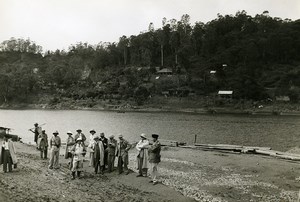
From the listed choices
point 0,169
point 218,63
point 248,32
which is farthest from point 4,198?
point 248,32

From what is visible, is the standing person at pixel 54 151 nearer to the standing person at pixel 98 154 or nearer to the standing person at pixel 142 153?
the standing person at pixel 98 154

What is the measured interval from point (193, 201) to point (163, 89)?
91.1 meters

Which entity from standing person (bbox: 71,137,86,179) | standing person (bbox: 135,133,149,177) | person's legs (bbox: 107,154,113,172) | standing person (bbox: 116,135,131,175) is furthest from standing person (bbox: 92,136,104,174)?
standing person (bbox: 135,133,149,177)

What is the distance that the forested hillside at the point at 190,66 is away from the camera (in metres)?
99.2

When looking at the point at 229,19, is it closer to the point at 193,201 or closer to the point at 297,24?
the point at 297,24

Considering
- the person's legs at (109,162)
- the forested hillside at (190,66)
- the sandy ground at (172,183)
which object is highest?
the forested hillside at (190,66)

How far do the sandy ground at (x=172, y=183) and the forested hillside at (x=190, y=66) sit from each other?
7360cm

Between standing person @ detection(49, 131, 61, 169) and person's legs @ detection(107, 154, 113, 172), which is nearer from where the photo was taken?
person's legs @ detection(107, 154, 113, 172)

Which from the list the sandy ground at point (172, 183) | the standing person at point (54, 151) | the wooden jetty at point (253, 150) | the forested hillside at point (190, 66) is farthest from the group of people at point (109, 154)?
the forested hillside at point (190, 66)

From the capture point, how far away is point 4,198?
12.9 meters

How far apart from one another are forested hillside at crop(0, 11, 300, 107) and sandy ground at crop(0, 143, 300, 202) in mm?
73600

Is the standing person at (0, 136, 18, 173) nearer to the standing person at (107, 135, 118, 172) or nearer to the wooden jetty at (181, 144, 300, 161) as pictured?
the standing person at (107, 135, 118, 172)

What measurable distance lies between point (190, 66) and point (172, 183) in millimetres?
99527

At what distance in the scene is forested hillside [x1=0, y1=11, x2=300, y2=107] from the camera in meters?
99.2
